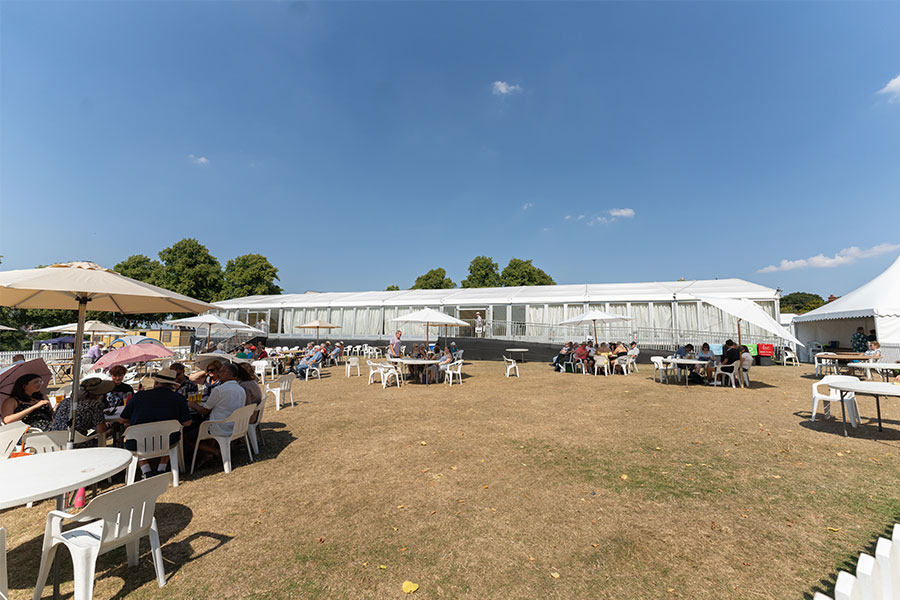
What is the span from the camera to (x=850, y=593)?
1506 mm

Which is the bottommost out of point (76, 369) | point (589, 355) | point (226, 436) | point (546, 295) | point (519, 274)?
point (226, 436)

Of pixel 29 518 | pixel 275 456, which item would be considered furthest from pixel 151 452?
pixel 275 456

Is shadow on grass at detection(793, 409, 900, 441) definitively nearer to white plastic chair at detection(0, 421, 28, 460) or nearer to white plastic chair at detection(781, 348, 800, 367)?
white plastic chair at detection(0, 421, 28, 460)

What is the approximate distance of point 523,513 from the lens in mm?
3711

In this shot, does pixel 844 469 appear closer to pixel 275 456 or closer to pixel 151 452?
pixel 275 456

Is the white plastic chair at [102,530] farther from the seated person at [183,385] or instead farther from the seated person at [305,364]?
the seated person at [305,364]

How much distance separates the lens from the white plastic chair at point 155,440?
4164mm

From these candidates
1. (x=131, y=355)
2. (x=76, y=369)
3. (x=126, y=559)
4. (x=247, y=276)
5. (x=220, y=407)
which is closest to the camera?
(x=126, y=559)

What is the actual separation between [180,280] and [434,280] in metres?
28.7

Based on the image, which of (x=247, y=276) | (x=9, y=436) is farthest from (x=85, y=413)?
(x=247, y=276)

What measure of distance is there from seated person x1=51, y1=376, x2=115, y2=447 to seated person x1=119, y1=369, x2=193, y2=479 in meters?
0.34

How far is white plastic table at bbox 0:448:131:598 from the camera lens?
233cm

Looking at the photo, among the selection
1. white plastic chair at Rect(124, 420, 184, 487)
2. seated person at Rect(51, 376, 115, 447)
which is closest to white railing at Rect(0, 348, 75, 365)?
seated person at Rect(51, 376, 115, 447)

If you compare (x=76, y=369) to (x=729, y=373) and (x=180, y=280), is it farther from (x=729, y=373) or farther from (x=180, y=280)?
(x=180, y=280)
